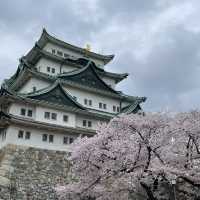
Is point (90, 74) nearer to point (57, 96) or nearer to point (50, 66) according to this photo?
point (50, 66)

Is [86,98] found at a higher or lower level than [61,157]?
higher

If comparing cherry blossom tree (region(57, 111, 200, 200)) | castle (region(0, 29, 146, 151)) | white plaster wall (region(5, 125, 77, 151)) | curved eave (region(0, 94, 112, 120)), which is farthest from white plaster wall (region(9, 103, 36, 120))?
cherry blossom tree (region(57, 111, 200, 200))

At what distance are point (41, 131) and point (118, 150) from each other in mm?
14609

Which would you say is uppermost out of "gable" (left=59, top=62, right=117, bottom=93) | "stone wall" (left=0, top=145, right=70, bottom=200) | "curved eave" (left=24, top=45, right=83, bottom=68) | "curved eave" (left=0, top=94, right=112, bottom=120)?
"curved eave" (left=24, top=45, right=83, bottom=68)

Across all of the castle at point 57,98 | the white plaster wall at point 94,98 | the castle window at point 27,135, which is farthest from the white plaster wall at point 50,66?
the castle window at point 27,135

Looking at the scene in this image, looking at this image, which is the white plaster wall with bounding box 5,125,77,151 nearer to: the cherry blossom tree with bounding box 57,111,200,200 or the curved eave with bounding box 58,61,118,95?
the curved eave with bounding box 58,61,118,95

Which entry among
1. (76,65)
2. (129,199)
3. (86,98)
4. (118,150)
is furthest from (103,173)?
(76,65)

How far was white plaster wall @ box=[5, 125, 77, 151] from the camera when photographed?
1203 inches

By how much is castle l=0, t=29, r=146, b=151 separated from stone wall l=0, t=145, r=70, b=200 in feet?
5.77

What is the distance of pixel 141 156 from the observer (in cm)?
1880

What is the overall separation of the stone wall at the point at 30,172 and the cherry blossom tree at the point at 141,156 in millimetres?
6368

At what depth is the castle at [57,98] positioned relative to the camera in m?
31.7

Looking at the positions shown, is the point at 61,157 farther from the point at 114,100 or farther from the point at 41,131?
the point at 114,100

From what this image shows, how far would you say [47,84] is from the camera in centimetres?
3850
